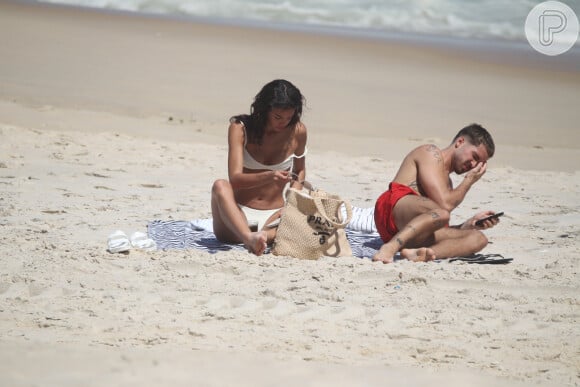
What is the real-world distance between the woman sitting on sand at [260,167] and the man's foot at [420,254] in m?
0.83

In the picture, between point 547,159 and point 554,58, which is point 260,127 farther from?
point 554,58

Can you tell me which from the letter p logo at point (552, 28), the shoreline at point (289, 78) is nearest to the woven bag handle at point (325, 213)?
the shoreline at point (289, 78)

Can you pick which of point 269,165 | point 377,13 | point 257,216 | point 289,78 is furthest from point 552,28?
point 257,216

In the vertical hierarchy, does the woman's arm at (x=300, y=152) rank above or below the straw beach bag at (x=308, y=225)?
above

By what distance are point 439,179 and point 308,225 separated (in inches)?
38.1

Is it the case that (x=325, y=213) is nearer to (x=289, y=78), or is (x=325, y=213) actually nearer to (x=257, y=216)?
(x=257, y=216)

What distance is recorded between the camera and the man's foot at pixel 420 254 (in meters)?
5.34

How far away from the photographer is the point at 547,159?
1001 cm

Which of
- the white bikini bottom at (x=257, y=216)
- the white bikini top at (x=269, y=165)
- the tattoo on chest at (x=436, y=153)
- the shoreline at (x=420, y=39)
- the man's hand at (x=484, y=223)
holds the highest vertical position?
the shoreline at (x=420, y=39)

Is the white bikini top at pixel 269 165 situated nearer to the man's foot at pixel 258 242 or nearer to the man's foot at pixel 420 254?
the man's foot at pixel 258 242

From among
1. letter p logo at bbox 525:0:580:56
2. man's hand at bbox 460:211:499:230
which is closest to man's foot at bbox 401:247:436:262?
man's hand at bbox 460:211:499:230

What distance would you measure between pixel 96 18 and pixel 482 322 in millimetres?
15828

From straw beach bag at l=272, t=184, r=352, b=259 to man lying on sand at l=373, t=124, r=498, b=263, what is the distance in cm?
38

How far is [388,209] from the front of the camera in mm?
5660
